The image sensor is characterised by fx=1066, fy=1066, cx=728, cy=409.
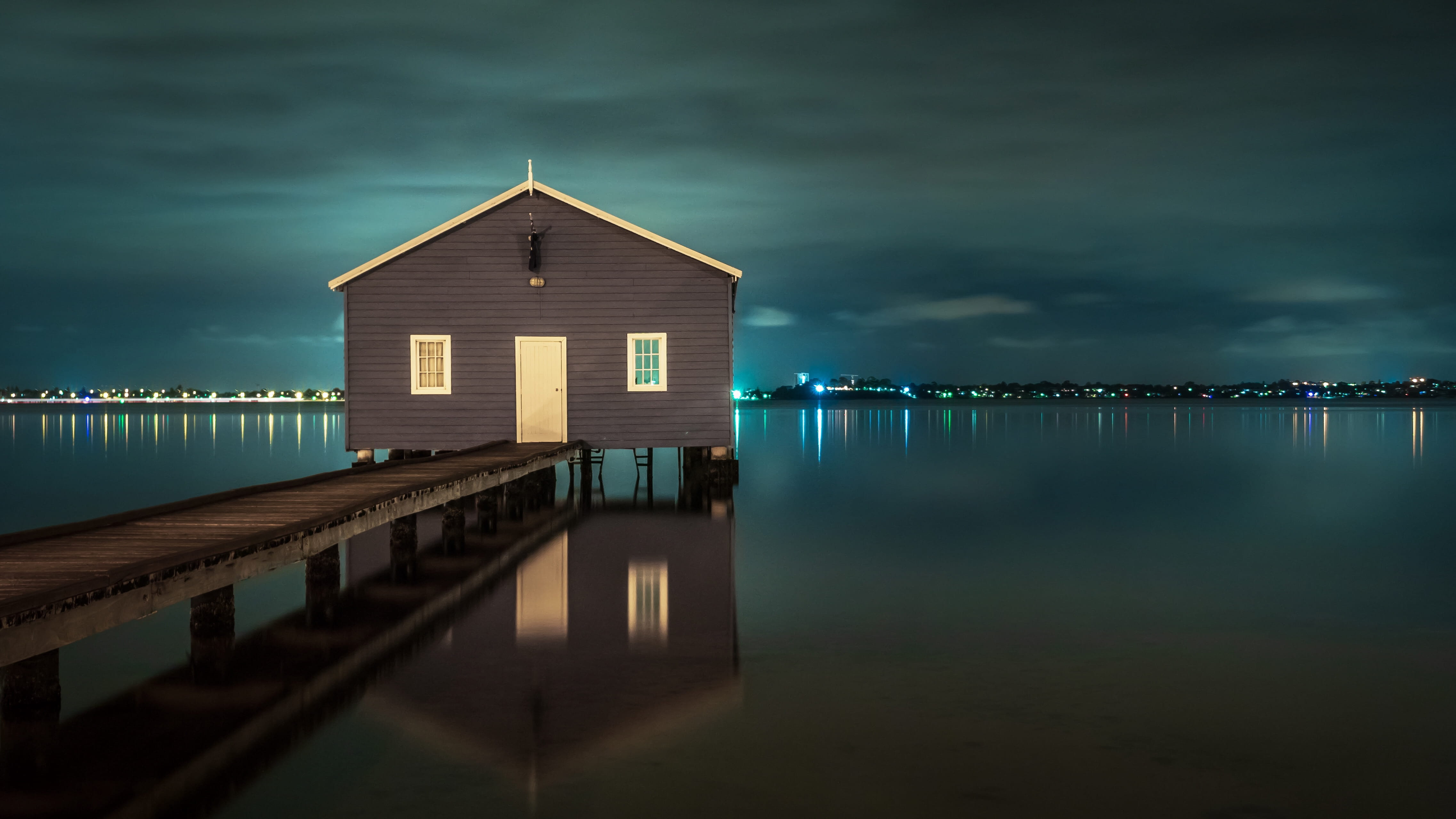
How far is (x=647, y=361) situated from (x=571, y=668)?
12.9 metres

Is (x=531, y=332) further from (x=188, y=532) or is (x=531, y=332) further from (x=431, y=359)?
(x=188, y=532)

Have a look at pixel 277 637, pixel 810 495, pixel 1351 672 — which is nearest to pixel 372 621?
pixel 277 637

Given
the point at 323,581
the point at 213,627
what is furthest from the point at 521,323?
the point at 213,627

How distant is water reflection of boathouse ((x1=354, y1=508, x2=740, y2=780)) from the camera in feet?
20.2

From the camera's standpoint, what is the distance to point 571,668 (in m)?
7.77

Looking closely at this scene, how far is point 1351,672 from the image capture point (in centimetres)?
800

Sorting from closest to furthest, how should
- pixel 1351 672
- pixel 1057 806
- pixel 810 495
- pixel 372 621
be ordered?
pixel 1057 806
pixel 1351 672
pixel 372 621
pixel 810 495

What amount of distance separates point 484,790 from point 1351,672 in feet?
21.2

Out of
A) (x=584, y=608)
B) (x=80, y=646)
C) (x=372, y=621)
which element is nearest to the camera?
(x=80, y=646)

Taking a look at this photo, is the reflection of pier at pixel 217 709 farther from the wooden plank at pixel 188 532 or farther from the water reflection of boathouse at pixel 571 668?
the wooden plank at pixel 188 532

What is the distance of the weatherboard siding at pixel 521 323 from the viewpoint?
20047 mm

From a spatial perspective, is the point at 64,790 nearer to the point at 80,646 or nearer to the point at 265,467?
the point at 80,646

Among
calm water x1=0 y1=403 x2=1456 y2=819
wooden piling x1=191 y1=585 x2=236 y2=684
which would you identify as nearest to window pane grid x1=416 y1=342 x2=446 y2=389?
calm water x1=0 y1=403 x2=1456 y2=819

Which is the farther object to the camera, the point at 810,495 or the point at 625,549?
the point at 810,495
